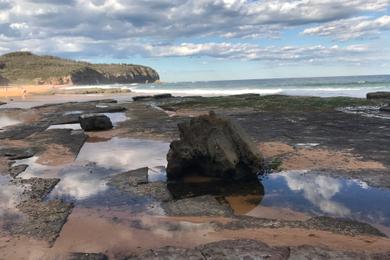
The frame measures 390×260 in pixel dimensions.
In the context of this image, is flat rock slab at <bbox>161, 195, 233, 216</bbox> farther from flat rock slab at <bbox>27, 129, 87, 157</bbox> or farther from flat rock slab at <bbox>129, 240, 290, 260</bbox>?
flat rock slab at <bbox>27, 129, 87, 157</bbox>

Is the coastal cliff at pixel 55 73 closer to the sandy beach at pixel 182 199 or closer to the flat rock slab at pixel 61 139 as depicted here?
the flat rock slab at pixel 61 139

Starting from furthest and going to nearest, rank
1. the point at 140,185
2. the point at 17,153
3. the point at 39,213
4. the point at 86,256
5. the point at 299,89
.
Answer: the point at 299,89, the point at 17,153, the point at 140,185, the point at 39,213, the point at 86,256

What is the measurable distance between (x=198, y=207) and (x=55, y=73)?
133 m

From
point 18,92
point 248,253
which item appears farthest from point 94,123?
point 18,92

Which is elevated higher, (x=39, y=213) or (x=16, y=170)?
(x=39, y=213)

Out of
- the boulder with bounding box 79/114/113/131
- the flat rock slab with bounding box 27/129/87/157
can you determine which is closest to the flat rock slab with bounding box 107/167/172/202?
the flat rock slab with bounding box 27/129/87/157

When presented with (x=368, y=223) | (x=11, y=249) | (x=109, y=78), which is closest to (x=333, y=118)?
(x=368, y=223)

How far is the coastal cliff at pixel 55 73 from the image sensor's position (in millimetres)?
125812

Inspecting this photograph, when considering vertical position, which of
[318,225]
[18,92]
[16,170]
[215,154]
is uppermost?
[215,154]

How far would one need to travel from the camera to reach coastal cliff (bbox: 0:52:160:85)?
125812 mm

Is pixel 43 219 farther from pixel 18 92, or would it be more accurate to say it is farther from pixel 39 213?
pixel 18 92

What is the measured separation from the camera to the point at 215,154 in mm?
11562

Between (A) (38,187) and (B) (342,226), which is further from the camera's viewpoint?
(A) (38,187)

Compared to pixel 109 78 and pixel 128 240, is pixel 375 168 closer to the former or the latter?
pixel 128 240
